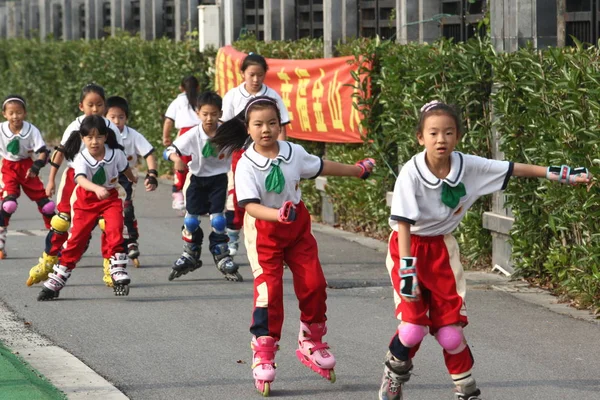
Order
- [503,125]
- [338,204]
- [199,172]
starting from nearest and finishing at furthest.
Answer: [503,125], [199,172], [338,204]

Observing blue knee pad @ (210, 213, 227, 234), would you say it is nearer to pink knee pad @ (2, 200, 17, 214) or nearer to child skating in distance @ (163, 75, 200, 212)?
pink knee pad @ (2, 200, 17, 214)

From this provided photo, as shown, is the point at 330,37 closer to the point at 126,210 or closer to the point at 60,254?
the point at 126,210

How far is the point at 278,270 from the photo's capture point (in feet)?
23.4

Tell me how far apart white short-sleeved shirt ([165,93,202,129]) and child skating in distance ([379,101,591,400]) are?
9242 millimetres

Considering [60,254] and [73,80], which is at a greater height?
[73,80]

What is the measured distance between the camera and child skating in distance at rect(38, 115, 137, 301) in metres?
9.98

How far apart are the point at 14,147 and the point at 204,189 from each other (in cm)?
244

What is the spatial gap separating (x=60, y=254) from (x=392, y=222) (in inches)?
188

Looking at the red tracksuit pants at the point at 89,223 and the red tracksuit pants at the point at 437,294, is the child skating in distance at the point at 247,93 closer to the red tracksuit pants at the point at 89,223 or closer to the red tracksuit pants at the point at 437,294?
the red tracksuit pants at the point at 89,223

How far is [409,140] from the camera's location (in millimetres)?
11852

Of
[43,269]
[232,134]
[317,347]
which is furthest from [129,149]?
[317,347]

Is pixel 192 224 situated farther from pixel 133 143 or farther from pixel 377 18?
pixel 377 18

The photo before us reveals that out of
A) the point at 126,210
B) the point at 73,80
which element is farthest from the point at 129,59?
the point at 126,210

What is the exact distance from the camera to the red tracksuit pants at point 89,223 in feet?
32.9
